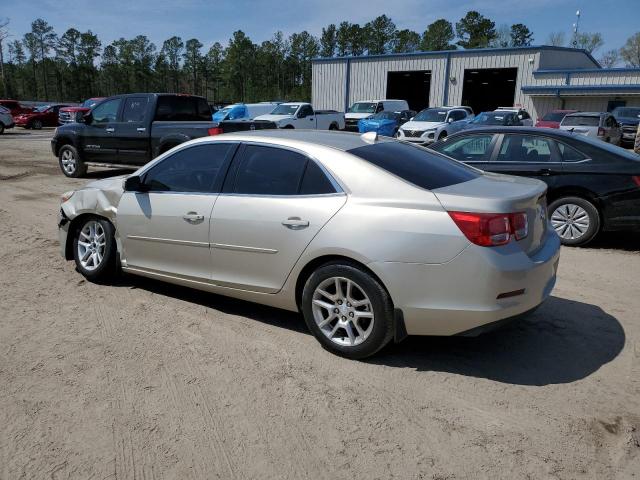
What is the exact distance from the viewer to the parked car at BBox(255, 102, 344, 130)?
23.7 metres

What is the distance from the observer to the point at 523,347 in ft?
13.1

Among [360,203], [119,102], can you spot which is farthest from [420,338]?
[119,102]

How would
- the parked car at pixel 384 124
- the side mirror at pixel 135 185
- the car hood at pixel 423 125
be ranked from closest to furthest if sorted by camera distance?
the side mirror at pixel 135 185
the car hood at pixel 423 125
the parked car at pixel 384 124

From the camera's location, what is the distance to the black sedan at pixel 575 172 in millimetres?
6578

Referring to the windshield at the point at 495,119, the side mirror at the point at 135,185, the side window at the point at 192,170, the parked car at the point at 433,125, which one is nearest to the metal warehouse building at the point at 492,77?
the windshield at the point at 495,119

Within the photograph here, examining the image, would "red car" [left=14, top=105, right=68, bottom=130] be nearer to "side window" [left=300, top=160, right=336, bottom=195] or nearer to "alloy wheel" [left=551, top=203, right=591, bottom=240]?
"alloy wheel" [left=551, top=203, right=591, bottom=240]

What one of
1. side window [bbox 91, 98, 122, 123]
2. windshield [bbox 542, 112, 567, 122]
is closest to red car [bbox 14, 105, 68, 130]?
side window [bbox 91, 98, 122, 123]

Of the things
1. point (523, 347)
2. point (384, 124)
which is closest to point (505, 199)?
point (523, 347)

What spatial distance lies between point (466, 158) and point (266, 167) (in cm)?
457

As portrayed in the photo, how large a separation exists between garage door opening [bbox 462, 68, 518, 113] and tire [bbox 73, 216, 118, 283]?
134 feet

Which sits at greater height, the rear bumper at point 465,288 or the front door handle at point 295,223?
the front door handle at point 295,223

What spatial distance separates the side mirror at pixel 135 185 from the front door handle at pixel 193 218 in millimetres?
632

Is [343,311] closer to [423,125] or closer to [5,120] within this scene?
[423,125]

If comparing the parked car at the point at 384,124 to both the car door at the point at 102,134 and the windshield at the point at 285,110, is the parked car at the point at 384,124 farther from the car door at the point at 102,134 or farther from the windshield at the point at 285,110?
the car door at the point at 102,134
